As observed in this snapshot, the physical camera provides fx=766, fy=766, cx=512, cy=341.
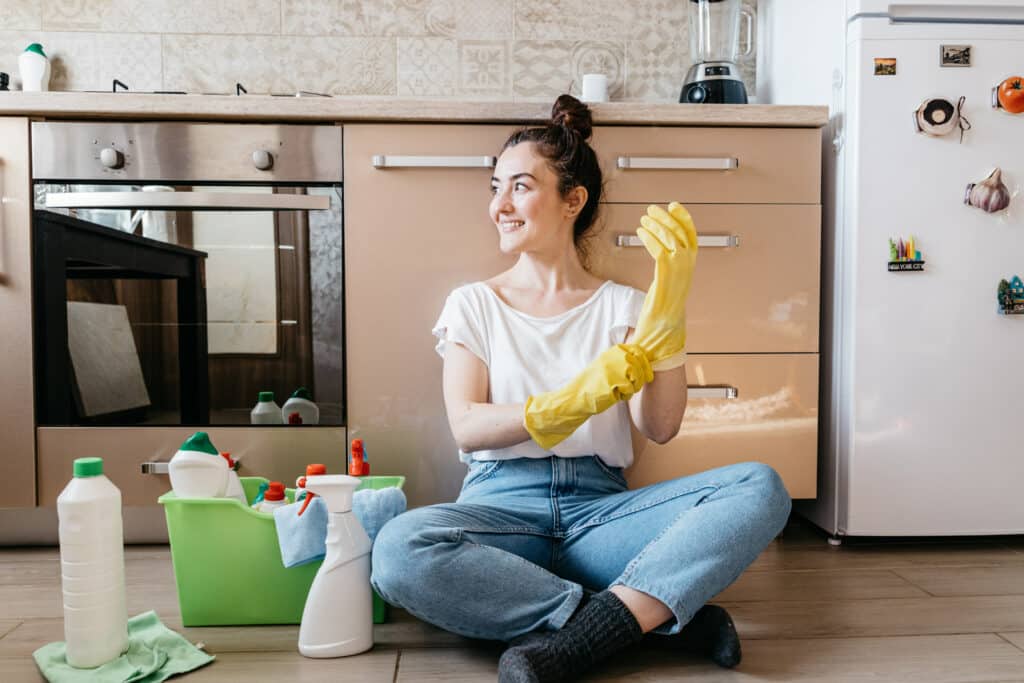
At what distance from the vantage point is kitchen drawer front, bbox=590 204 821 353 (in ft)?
4.96

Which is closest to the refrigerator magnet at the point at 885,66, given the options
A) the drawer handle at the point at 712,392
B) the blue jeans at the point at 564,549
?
the drawer handle at the point at 712,392

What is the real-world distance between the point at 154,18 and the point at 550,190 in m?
1.30

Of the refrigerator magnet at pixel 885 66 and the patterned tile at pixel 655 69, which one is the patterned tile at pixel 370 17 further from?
the refrigerator magnet at pixel 885 66

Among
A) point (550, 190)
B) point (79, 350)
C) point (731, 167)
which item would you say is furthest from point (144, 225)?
point (731, 167)

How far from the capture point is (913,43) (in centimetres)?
147

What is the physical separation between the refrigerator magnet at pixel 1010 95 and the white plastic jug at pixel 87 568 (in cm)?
166

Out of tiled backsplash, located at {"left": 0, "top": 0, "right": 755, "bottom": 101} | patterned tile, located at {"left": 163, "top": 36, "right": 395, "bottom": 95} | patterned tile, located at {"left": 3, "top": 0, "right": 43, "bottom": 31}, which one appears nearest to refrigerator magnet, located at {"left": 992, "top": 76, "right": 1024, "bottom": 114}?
tiled backsplash, located at {"left": 0, "top": 0, "right": 755, "bottom": 101}

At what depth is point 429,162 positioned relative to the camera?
1.47m

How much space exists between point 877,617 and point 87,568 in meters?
1.11

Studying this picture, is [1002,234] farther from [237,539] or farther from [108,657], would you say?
[108,657]

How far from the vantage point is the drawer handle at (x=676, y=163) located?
58.7 inches

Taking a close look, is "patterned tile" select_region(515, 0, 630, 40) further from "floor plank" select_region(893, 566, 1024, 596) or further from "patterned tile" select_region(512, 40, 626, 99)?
"floor plank" select_region(893, 566, 1024, 596)

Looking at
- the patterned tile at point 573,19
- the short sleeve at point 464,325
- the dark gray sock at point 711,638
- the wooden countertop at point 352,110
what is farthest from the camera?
the patterned tile at point 573,19

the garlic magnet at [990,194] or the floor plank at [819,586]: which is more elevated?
the garlic magnet at [990,194]
